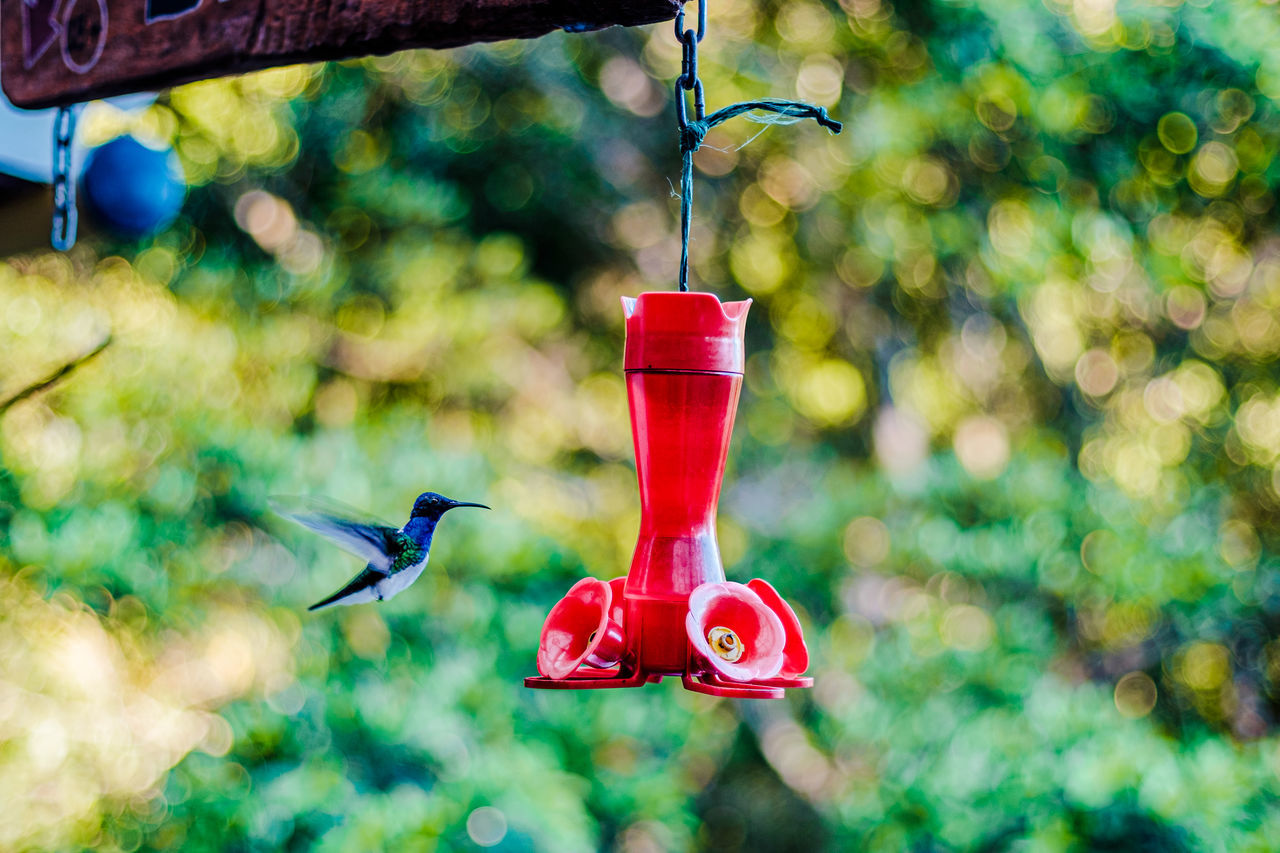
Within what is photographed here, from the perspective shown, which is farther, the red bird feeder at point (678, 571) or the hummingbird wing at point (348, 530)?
the hummingbird wing at point (348, 530)

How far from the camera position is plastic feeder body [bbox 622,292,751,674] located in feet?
3.45

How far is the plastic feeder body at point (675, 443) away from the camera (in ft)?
3.45

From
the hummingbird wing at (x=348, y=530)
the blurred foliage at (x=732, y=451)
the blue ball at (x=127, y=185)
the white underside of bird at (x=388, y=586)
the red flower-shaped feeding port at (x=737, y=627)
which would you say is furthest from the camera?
the blurred foliage at (x=732, y=451)

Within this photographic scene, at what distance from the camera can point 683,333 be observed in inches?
41.1

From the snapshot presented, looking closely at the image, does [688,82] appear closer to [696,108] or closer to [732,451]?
[696,108]

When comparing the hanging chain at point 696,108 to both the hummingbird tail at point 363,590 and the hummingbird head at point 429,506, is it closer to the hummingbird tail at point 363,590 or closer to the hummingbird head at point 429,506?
the hummingbird head at point 429,506

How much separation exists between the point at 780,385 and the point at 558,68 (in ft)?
4.67

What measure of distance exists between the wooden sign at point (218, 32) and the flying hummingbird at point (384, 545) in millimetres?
509

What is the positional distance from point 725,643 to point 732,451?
2.73 metres

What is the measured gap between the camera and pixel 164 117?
3.25 meters

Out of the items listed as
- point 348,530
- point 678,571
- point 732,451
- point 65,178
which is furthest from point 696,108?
point 732,451

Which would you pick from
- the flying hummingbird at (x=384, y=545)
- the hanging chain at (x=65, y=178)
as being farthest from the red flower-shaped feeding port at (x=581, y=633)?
the hanging chain at (x=65, y=178)

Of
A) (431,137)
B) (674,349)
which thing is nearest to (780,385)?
(431,137)

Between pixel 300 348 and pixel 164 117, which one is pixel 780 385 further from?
pixel 164 117
